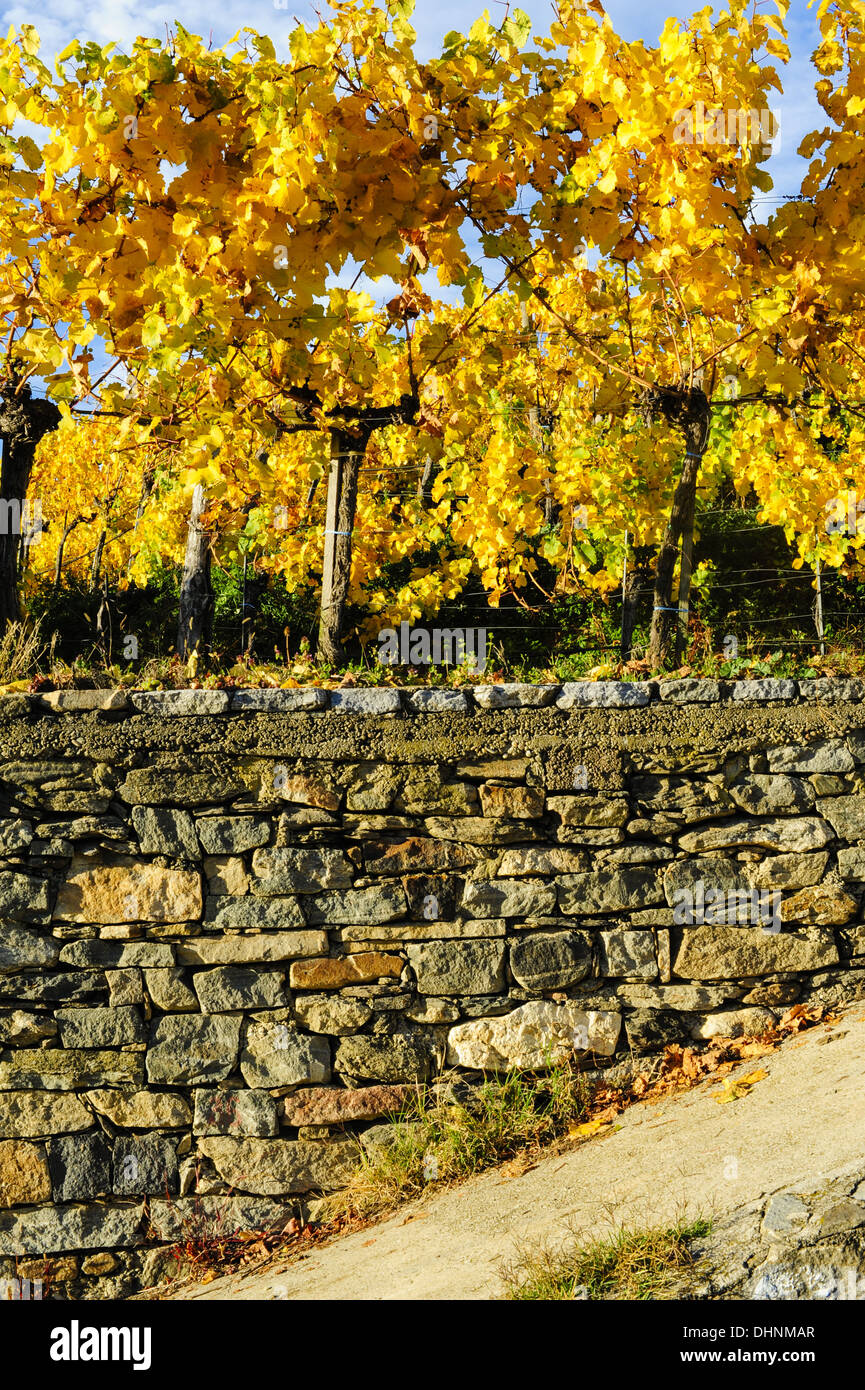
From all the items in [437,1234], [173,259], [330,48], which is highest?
[330,48]

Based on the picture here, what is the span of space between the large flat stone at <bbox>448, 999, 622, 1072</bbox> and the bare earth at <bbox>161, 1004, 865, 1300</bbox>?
1.02 ft

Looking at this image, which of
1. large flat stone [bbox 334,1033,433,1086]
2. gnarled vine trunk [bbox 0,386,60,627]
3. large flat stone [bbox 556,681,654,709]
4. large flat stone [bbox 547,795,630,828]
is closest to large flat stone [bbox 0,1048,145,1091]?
large flat stone [bbox 334,1033,433,1086]

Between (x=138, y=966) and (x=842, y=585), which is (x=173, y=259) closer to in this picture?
(x=138, y=966)

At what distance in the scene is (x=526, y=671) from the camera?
5203 mm

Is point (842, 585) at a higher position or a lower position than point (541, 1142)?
higher

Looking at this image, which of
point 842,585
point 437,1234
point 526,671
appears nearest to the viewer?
point 437,1234

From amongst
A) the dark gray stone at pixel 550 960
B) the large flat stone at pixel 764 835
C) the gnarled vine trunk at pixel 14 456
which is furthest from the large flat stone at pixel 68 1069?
the large flat stone at pixel 764 835

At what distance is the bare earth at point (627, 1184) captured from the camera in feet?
10.8

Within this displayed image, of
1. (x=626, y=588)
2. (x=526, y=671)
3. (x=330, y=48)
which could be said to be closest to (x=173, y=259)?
(x=330, y=48)

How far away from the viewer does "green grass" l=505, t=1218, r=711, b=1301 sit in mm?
2932

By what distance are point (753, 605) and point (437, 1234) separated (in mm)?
8724

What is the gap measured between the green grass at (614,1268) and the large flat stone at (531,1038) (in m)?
1.02

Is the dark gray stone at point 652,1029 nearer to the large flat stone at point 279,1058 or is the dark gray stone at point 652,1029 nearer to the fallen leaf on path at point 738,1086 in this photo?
the fallen leaf on path at point 738,1086

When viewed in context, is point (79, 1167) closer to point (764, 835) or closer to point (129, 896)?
point (129, 896)
